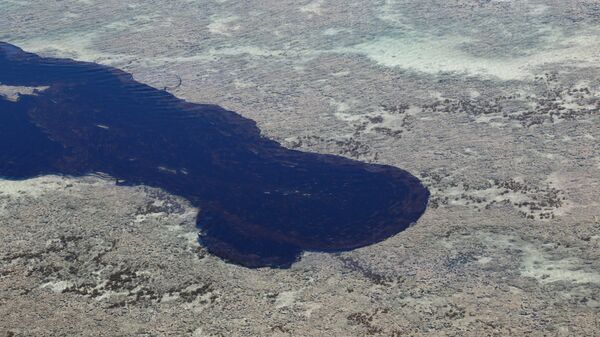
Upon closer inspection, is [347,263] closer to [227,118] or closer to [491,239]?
[491,239]

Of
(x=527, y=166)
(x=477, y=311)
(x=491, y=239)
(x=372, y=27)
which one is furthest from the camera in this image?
(x=372, y=27)

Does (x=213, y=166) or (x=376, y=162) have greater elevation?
(x=213, y=166)

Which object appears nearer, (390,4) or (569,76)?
(569,76)

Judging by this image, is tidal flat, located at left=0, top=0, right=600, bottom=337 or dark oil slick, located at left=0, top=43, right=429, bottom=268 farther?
dark oil slick, located at left=0, top=43, right=429, bottom=268

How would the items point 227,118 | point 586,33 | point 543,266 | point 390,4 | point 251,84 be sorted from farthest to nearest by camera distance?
point 390,4
point 586,33
point 251,84
point 227,118
point 543,266

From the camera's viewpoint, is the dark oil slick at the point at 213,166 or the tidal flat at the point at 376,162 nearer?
the tidal flat at the point at 376,162

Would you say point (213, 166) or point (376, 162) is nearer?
point (376, 162)

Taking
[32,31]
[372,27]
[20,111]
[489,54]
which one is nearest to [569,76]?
[489,54]
